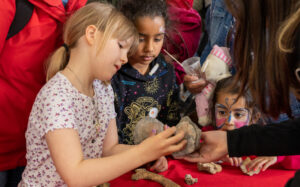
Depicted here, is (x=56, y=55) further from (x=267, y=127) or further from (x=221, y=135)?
(x=267, y=127)

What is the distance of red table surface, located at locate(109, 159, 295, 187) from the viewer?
50.1 inches

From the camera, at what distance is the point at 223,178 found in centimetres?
131

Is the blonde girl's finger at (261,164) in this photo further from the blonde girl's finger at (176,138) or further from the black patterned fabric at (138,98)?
the black patterned fabric at (138,98)

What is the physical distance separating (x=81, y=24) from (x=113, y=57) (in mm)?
172


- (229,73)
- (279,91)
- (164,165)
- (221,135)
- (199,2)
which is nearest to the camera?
(279,91)

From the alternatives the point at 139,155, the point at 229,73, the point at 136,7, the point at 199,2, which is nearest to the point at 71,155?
the point at 139,155

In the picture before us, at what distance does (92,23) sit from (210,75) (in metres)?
0.76

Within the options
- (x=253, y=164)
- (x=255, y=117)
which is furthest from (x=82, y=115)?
(x=255, y=117)

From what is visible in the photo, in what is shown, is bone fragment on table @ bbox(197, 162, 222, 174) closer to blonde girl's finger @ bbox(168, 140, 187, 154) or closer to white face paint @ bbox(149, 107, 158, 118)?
blonde girl's finger @ bbox(168, 140, 187, 154)

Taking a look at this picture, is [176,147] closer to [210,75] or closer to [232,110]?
[232,110]

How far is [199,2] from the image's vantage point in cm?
235

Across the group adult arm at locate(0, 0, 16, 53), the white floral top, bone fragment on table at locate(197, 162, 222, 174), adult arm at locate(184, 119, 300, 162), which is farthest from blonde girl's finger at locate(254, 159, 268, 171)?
adult arm at locate(0, 0, 16, 53)

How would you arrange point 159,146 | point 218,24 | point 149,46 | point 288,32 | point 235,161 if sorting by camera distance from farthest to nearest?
point 218,24 → point 149,46 → point 235,161 → point 159,146 → point 288,32

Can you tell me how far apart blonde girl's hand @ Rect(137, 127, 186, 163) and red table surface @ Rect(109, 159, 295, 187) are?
0.26m
